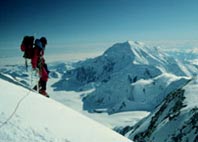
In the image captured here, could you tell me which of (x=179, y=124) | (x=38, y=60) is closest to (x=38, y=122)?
(x=38, y=60)

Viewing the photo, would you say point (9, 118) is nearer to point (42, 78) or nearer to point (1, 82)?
point (1, 82)

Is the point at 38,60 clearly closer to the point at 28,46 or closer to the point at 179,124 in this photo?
the point at 28,46

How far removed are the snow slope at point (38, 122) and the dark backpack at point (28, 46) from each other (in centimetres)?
357

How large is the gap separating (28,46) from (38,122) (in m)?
7.00

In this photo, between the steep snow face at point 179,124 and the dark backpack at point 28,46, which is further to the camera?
the steep snow face at point 179,124

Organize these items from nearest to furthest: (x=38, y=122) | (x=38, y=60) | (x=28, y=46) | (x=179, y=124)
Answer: (x=38, y=122) → (x=28, y=46) → (x=38, y=60) → (x=179, y=124)

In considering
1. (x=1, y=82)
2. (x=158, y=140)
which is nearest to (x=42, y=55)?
(x=1, y=82)

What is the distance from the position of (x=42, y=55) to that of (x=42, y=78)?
6.12 feet

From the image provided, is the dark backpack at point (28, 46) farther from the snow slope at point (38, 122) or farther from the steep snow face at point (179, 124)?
the steep snow face at point (179, 124)

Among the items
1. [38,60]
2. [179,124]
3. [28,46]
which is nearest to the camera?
[28,46]

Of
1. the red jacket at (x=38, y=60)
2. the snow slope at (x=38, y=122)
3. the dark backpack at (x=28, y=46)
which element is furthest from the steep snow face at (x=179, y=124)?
the snow slope at (x=38, y=122)

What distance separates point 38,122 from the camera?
39.1ft

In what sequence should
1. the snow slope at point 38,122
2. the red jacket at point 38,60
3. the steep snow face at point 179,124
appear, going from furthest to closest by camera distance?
the steep snow face at point 179,124 < the red jacket at point 38,60 < the snow slope at point 38,122

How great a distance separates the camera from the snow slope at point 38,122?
435 inches
